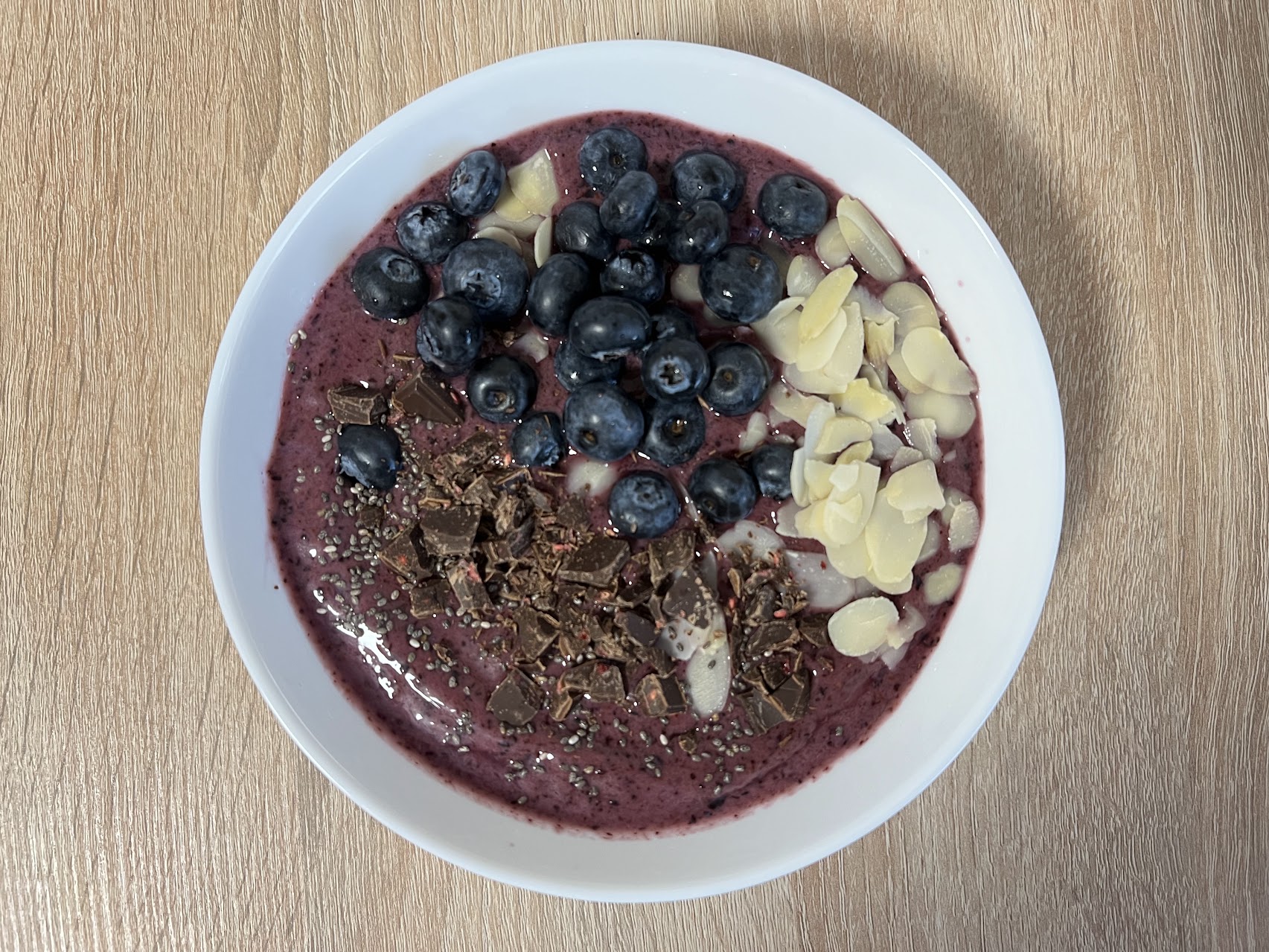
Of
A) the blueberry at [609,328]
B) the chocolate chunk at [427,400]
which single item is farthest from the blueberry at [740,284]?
the chocolate chunk at [427,400]

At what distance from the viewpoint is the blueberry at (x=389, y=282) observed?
53.1 inches

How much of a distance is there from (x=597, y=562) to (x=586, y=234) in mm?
550

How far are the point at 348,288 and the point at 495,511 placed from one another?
0.48 m

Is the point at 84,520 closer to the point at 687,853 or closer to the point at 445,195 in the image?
the point at 445,195

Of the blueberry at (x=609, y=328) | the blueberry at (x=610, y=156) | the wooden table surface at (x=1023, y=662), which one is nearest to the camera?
the blueberry at (x=609, y=328)

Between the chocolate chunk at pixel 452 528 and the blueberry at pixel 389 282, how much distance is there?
1.17 ft

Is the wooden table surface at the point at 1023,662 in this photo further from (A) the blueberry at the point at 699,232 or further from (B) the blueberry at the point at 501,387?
(B) the blueberry at the point at 501,387

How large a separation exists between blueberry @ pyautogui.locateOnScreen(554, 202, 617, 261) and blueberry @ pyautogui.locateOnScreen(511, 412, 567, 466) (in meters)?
0.29

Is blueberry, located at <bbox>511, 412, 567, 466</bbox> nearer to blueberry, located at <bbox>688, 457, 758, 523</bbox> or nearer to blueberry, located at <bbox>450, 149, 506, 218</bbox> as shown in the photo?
blueberry, located at <bbox>688, 457, 758, 523</bbox>

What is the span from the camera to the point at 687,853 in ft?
4.53

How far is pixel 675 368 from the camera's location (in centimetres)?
124

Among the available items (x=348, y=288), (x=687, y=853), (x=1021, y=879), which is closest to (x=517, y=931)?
(x=687, y=853)

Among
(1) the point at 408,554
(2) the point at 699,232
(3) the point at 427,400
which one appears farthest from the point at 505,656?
(2) the point at 699,232

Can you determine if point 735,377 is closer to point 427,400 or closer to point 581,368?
point 581,368
